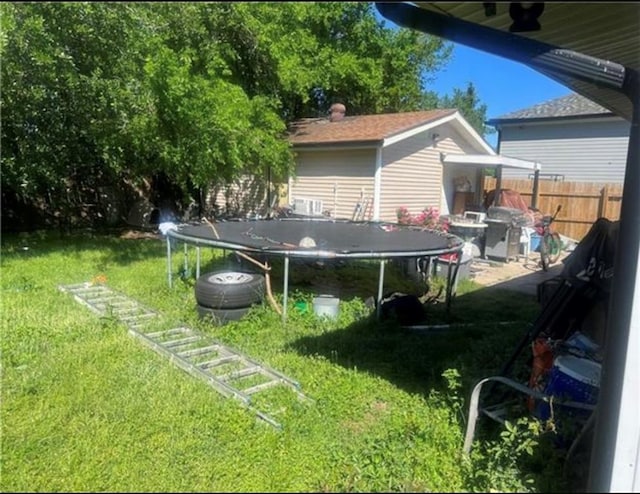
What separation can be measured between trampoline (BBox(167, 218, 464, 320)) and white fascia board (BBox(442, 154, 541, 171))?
446 cm

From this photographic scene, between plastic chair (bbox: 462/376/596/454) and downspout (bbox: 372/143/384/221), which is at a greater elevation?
downspout (bbox: 372/143/384/221)

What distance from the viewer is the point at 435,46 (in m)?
18.3

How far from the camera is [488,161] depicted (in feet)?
36.8

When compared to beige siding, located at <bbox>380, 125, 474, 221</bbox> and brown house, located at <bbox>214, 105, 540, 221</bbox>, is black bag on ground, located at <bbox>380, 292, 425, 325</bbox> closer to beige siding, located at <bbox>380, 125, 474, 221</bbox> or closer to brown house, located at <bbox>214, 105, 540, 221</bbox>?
brown house, located at <bbox>214, 105, 540, 221</bbox>

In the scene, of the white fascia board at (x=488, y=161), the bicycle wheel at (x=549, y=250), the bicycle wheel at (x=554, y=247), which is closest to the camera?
the bicycle wheel at (x=549, y=250)

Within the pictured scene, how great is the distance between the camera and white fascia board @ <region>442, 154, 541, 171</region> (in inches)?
440

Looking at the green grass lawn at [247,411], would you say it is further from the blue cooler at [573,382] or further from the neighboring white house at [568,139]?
the neighboring white house at [568,139]

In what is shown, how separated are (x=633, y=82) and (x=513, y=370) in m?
2.24

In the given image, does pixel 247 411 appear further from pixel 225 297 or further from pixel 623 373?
pixel 623 373

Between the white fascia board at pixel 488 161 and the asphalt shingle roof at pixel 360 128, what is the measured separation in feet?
3.76

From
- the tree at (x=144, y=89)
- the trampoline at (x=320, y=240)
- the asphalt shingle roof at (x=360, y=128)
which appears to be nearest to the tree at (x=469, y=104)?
the asphalt shingle roof at (x=360, y=128)

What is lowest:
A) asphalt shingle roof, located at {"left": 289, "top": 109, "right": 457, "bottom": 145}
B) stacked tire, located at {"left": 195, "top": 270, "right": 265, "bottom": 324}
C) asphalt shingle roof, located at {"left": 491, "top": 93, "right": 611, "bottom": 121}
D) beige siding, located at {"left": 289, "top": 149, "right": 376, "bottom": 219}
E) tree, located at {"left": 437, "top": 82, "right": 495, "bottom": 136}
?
stacked tire, located at {"left": 195, "top": 270, "right": 265, "bottom": 324}

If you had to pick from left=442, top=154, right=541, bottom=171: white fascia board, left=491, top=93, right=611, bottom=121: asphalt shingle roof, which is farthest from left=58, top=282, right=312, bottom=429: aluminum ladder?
left=491, top=93, right=611, bottom=121: asphalt shingle roof

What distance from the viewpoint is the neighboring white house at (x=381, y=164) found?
10438 mm
